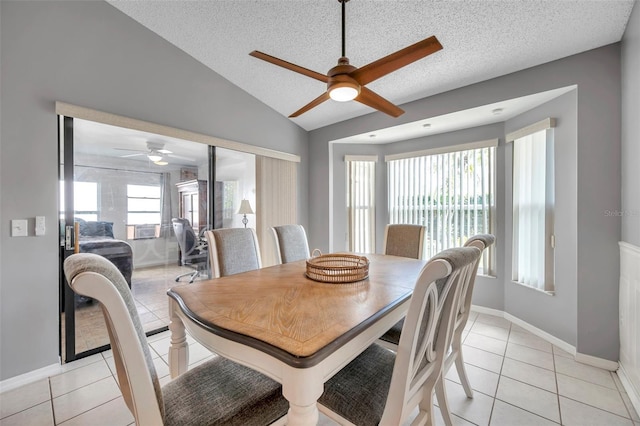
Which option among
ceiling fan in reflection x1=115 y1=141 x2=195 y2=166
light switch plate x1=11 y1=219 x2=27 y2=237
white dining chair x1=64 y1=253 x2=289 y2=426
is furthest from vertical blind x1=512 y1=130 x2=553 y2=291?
light switch plate x1=11 y1=219 x2=27 y2=237

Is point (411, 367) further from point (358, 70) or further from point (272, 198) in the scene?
point (272, 198)

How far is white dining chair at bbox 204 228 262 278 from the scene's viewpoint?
6.66 feet

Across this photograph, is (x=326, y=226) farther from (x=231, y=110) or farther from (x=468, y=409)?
(x=468, y=409)

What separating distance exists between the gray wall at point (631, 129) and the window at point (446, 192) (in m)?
1.24

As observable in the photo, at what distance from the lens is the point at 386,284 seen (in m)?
1.61

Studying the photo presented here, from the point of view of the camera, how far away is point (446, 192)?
3627 mm

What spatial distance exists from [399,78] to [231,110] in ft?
6.54

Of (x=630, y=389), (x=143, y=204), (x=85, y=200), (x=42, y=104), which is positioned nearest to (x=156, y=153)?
(x=143, y=204)

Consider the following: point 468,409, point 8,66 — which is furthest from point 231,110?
point 468,409

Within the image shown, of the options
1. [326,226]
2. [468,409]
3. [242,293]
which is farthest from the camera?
[326,226]

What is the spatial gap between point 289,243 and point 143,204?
5.08 feet

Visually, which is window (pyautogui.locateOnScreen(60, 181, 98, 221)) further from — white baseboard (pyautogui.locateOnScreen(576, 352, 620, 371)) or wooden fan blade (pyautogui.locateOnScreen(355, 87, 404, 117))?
white baseboard (pyautogui.locateOnScreen(576, 352, 620, 371))

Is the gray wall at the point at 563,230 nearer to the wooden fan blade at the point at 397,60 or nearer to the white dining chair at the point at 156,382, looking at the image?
the wooden fan blade at the point at 397,60

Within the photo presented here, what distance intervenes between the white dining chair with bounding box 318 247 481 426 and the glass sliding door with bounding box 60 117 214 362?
7.86 ft
